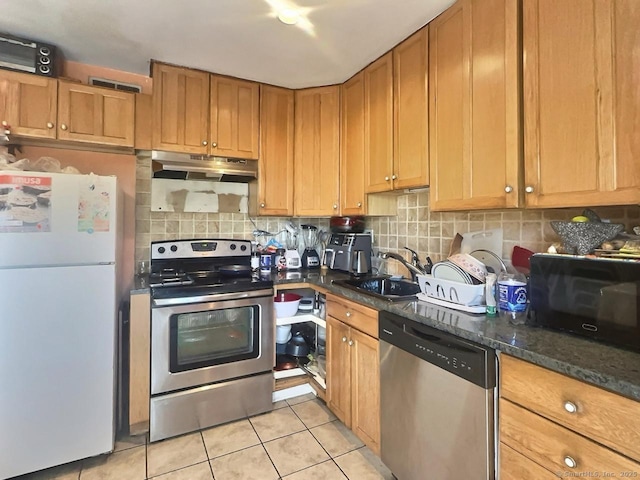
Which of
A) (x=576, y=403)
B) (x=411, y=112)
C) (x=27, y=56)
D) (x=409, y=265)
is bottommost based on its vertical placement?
(x=576, y=403)

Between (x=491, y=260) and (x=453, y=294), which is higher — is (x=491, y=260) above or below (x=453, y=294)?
above

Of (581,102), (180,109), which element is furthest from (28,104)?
(581,102)

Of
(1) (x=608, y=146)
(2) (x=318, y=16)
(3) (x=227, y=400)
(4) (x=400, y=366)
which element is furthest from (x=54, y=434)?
(1) (x=608, y=146)

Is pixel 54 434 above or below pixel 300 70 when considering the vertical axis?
below

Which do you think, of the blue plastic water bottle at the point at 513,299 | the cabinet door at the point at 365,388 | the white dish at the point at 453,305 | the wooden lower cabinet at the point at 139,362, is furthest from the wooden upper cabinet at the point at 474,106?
the wooden lower cabinet at the point at 139,362

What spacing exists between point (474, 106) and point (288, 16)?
1.03 meters

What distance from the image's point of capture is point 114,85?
237 centimetres

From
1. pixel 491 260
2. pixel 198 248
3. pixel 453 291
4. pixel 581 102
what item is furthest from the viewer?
pixel 198 248

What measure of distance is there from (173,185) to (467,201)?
6.76 ft

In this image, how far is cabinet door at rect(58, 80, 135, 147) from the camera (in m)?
2.01

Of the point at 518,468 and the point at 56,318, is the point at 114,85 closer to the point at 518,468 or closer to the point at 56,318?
the point at 56,318

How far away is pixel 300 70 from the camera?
230 centimetres

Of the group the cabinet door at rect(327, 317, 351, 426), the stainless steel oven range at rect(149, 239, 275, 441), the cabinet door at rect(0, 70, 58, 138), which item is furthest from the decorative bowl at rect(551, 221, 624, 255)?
the cabinet door at rect(0, 70, 58, 138)

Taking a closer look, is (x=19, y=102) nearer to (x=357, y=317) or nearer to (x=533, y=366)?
(x=357, y=317)
